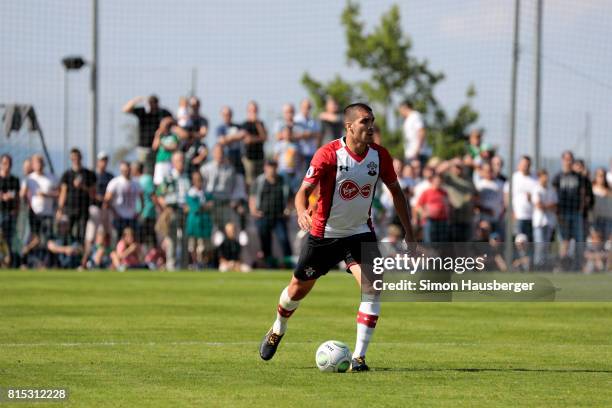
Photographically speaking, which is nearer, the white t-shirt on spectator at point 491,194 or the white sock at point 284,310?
the white sock at point 284,310

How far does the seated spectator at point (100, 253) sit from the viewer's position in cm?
2503

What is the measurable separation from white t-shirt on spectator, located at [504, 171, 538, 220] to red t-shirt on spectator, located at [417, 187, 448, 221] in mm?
1797

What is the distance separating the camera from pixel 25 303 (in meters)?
16.5

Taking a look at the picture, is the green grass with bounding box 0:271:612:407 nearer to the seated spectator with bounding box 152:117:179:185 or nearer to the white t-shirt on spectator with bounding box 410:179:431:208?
the white t-shirt on spectator with bounding box 410:179:431:208

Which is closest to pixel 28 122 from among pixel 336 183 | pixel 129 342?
pixel 129 342

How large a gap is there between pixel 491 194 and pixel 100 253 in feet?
27.4

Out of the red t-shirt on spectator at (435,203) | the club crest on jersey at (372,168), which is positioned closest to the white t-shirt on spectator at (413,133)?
the red t-shirt on spectator at (435,203)

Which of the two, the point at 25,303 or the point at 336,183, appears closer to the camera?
the point at 336,183

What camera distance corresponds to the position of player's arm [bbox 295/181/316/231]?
9.91m

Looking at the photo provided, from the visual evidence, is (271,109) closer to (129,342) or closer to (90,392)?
(129,342)

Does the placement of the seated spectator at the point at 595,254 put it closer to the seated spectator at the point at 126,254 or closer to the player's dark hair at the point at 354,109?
the seated spectator at the point at 126,254

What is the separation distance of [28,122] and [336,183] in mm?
17353

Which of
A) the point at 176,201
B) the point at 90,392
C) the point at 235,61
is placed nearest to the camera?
the point at 90,392

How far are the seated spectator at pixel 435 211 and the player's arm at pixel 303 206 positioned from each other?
1357 cm
